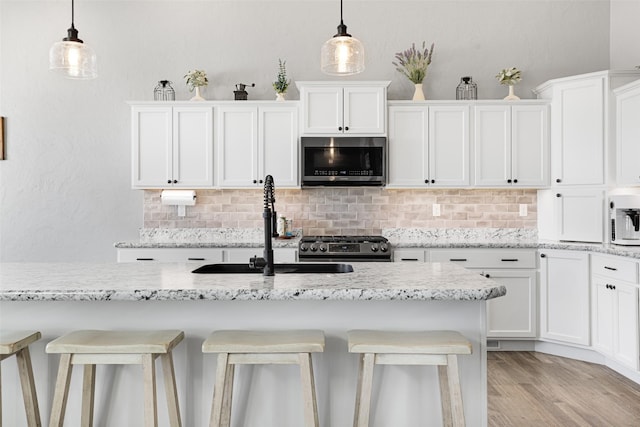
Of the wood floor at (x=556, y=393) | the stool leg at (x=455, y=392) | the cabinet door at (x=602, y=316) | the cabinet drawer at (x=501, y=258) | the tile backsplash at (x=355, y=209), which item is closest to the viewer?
the stool leg at (x=455, y=392)

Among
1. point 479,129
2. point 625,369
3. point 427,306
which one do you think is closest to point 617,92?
point 479,129

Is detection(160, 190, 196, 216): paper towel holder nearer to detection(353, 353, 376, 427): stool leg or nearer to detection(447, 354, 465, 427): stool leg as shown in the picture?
detection(353, 353, 376, 427): stool leg

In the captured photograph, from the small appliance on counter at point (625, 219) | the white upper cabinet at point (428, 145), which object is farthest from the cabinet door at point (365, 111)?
the small appliance on counter at point (625, 219)

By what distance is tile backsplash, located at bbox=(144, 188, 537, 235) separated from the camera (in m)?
4.59

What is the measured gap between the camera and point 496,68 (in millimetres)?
4625

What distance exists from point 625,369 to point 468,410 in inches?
84.3

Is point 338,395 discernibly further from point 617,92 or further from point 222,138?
point 617,92

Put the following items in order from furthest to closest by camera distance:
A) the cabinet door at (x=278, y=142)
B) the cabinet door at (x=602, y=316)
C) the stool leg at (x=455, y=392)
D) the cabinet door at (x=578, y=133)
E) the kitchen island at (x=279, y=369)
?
the cabinet door at (x=278, y=142) → the cabinet door at (x=578, y=133) → the cabinet door at (x=602, y=316) → the kitchen island at (x=279, y=369) → the stool leg at (x=455, y=392)

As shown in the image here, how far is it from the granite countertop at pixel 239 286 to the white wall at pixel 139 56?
272 cm

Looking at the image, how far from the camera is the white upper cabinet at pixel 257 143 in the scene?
169 inches

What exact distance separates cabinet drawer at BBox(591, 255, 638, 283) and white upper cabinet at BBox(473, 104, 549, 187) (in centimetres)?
86

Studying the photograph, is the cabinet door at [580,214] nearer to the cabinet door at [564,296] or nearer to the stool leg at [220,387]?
the cabinet door at [564,296]

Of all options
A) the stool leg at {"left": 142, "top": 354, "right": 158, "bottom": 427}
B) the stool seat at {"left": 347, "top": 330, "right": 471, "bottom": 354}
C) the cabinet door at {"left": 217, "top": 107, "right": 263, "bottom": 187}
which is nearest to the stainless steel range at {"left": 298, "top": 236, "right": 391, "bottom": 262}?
the cabinet door at {"left": 217, "top": 107, "right": 263, "bottom": 187}

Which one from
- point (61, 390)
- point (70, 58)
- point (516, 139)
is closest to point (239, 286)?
point (61, 390)
